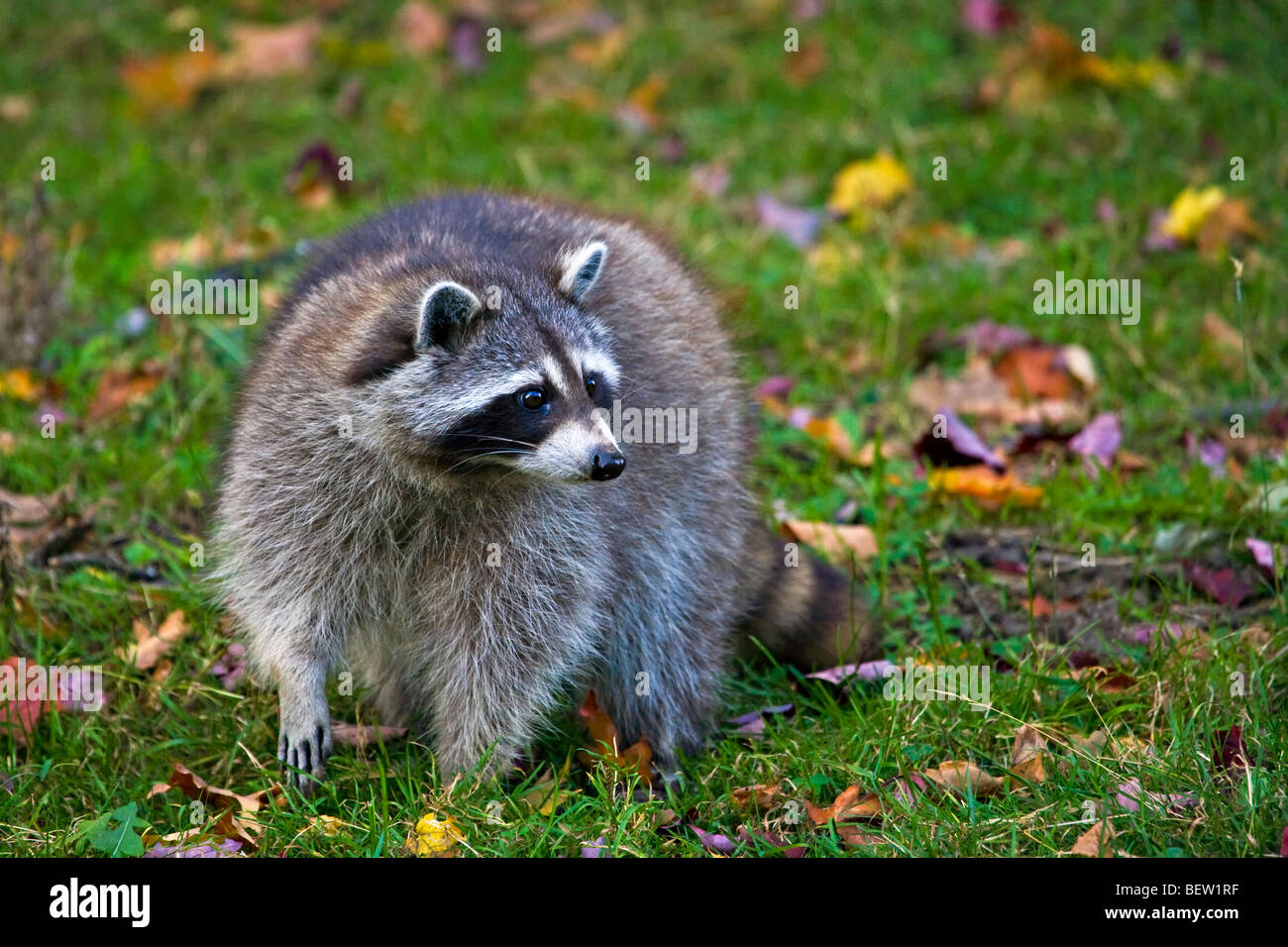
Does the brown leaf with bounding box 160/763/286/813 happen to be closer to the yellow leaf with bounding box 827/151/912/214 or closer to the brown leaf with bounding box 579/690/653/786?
the brown leaf with bounding box 579/690/653/786

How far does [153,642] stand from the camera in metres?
4.58

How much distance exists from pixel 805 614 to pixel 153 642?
2.06 meters

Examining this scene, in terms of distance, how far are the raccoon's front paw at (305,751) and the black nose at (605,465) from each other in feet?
3.67

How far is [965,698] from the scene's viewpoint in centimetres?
409

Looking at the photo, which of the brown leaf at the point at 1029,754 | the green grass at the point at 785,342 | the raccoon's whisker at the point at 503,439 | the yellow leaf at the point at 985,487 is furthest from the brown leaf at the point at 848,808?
the yellow leaf at the point at 985,487

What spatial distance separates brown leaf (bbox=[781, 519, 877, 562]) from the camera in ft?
16.8

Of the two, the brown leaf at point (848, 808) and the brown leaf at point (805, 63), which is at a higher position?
the brown leaf at point (805, 63)

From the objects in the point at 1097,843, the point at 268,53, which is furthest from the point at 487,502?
the point at 268,53

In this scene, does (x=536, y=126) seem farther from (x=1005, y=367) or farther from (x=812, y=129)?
(x=1005, y=367)

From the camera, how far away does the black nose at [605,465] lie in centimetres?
377

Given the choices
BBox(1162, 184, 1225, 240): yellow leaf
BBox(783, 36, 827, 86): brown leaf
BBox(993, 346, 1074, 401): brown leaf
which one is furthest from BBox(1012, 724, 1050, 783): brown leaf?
BBox(783, 36, 827, 86): brown leaf

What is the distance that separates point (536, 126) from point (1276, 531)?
4.76 m

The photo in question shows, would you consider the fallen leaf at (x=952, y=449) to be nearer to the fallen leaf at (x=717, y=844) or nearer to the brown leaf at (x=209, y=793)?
the fallen leaf at (x=717, y=844)
